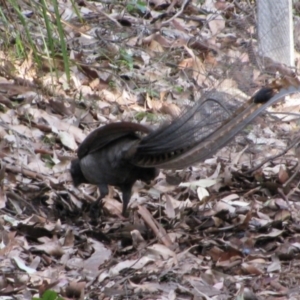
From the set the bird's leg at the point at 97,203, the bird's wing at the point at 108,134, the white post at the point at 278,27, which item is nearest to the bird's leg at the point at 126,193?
the bird's leg at the point at 97,203

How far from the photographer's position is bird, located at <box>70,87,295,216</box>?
15.4 feet

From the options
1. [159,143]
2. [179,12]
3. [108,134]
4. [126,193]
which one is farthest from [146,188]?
[179,12]

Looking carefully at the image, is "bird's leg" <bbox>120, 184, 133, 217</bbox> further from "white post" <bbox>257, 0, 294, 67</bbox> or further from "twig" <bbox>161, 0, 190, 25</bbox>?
"twig" <bbox>161, 0, 190, 25</bbox>

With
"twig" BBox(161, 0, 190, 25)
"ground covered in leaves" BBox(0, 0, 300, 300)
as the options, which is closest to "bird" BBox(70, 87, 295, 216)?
"ground covered in leaves" BBox(0, 0, 300, 300)

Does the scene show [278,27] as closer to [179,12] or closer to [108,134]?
[108,134]

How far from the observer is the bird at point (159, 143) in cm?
470

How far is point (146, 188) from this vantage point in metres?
6.01

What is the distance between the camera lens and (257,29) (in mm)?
6496

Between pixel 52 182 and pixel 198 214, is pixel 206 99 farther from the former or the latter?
pixel 52 182

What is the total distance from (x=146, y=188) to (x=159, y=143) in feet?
3.85

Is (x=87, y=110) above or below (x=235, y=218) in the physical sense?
above

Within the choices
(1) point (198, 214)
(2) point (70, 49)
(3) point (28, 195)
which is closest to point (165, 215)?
(1) point (198, 214)

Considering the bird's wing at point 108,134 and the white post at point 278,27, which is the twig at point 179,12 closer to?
the white post at point 278,27

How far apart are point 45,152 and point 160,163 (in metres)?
1.55
